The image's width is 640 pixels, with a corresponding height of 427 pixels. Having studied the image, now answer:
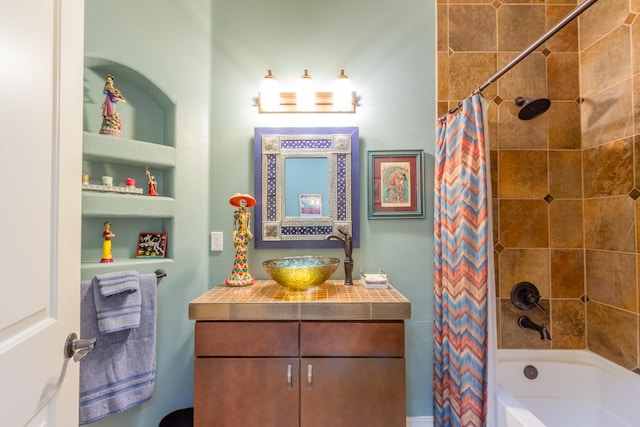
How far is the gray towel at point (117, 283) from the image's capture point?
1189mm

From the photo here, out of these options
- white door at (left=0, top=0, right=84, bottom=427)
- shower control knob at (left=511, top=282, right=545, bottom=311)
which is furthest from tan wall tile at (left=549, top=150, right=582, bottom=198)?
white door at (left=0, top=0, right=84, bottom=427)

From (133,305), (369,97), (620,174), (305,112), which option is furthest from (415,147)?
(133,305)

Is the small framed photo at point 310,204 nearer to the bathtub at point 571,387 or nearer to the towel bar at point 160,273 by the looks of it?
the towel bar at point 160,273

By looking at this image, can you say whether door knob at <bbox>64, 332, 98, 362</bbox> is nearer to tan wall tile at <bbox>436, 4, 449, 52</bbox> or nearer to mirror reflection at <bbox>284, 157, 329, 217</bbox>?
mirror reflection at <bbox>284, 157, 329, 217</bbox>

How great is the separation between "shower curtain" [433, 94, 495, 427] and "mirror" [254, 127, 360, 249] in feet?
1.75

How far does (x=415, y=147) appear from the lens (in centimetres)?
167

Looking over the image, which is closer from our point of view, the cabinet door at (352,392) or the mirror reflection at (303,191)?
the cabinet door at (352,392)

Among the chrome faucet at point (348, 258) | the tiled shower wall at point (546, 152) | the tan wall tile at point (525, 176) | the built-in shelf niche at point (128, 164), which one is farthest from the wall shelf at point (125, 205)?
the tan wall tile at point (525, 176)

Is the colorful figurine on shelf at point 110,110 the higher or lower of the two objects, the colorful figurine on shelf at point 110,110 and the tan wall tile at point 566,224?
the higher

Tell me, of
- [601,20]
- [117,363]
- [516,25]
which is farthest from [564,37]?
[117,363]

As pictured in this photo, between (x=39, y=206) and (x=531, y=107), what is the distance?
6.78 feet

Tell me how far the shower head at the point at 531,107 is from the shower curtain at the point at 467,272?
47cm

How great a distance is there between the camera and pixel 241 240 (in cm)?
150

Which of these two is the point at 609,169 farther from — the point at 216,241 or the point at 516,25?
the point at 216,241
